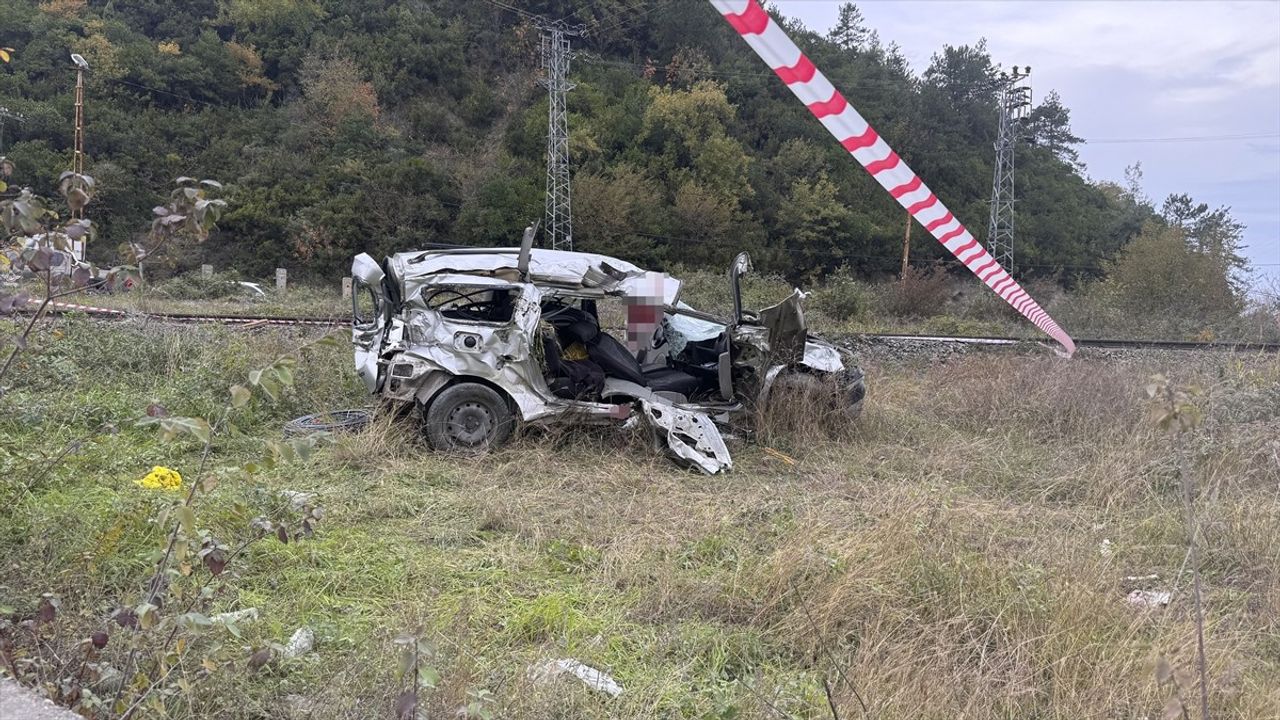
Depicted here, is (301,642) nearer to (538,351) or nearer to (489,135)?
(538,351)

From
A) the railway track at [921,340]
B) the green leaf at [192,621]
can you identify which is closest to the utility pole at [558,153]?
the railway track at [921,340]

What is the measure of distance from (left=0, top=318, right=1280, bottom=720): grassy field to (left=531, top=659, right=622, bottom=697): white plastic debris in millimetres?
53

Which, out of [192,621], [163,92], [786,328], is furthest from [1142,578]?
[163,92]

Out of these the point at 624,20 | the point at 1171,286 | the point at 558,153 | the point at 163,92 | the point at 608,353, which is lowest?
the point at 608,353

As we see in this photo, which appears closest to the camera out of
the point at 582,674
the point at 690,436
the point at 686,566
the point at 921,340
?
Result: the point at 582,674

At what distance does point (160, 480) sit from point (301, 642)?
2.18 metres

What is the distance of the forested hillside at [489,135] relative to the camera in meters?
38.8

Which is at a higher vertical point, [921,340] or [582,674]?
[921,340]

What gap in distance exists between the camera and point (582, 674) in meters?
3.14

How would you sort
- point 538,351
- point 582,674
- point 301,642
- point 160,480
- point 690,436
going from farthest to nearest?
point 538,351 → point 690,436 → point 160,480 → point 301,642 → point 582,674

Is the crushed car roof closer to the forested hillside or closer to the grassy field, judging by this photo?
the grassy field

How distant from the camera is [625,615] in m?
3.77

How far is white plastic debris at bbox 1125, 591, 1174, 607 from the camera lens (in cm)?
369

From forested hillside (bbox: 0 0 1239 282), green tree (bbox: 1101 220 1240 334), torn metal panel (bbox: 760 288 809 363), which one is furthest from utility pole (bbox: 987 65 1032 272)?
torn metal panel (bbox: 760 288 809 363)
